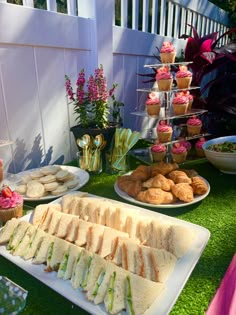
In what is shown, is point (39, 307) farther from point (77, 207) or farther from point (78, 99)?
point (78, 99)

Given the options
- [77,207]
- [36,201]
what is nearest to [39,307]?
[77,207]

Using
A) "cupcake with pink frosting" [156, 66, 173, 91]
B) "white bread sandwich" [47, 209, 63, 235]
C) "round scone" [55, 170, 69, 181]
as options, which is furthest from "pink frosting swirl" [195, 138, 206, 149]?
"white bread sandwich" [47, 209, 63, 235]

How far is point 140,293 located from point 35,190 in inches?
26.9

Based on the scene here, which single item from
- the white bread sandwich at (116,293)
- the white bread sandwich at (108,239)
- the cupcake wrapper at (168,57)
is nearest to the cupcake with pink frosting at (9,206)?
the white bread sandwich at (108,239)

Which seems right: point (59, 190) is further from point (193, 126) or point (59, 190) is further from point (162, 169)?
point (193, 126)

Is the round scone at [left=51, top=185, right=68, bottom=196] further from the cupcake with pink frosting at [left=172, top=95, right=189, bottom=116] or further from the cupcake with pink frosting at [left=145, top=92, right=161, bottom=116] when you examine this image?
the cupcake with pink frosting at [left=172, top=95, right=189, bottom=116]

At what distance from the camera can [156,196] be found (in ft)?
3.45

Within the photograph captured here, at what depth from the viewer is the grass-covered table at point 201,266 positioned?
654 mm

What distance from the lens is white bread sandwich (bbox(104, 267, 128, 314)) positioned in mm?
588

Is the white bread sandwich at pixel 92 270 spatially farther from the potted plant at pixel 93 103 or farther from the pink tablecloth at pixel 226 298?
the potted plant at pixel 93 103

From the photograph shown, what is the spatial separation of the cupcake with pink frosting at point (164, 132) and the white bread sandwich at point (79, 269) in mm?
948

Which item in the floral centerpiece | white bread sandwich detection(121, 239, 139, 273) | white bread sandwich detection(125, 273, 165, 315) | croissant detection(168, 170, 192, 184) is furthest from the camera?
the floral centerpiece

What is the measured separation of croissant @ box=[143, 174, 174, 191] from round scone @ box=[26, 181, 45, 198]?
436mm

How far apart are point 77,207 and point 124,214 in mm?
193
